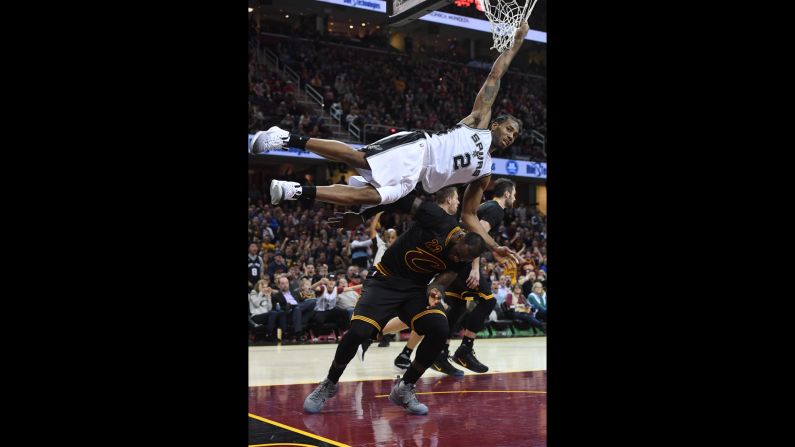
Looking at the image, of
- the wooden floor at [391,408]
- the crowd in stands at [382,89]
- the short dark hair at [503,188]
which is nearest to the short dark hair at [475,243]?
the wooden floor at [391,408]

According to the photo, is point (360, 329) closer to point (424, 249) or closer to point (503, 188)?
point (424, 249)

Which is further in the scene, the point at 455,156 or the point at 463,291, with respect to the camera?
the point at 463,291

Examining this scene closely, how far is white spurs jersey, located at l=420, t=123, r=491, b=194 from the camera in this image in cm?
527

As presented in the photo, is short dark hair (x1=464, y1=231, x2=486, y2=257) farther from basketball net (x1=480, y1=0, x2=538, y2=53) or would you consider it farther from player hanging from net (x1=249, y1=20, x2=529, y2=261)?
basketball net (x1=480, y1=0, x2=538, y2=53)

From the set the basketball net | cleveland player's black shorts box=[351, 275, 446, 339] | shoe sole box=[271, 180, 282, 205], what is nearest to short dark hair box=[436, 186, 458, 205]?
cleveland player's black shorts box=[351, 275, 446, 339]

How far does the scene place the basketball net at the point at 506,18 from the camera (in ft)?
19.7

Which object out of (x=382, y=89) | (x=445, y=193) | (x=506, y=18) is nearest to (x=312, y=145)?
(x=445, y=193)

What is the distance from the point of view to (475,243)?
529 cm

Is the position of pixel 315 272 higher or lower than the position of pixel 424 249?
lower

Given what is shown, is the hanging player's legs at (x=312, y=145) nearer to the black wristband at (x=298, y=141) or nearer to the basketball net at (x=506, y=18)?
the black wristband at (x=298, y=141)

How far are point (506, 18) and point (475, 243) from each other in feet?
6.75
